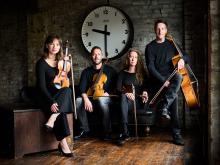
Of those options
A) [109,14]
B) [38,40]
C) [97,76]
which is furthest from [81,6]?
[97,76]

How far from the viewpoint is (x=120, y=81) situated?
15.5ft

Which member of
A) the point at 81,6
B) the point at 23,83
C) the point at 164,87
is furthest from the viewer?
the point at 23,83

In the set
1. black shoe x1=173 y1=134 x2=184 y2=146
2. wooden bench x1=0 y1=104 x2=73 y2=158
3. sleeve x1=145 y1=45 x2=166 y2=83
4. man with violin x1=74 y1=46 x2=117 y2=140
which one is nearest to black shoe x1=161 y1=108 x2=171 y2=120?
black shoe x1=173 y1=134 x2=184 y2=146

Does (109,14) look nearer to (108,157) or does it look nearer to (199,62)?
(199,62)

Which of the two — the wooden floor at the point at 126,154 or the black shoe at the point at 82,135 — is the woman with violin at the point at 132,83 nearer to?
the wooden floor at the point at 126,154

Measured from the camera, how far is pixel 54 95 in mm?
3758

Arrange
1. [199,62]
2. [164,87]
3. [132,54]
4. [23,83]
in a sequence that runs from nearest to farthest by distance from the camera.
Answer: [164,87]
[132,54]
[199,62]
[23,83]

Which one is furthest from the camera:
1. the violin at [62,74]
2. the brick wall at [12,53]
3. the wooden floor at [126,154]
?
the brick wall at [12,53]

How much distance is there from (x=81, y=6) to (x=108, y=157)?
3147mm

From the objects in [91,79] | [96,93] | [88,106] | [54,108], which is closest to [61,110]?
[54,108]

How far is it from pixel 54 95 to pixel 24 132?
1.64 ft

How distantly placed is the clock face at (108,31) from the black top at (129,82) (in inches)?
35.3

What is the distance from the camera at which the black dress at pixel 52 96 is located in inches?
143

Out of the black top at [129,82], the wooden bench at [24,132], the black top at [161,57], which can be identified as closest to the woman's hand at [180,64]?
the black top at [161,57]
